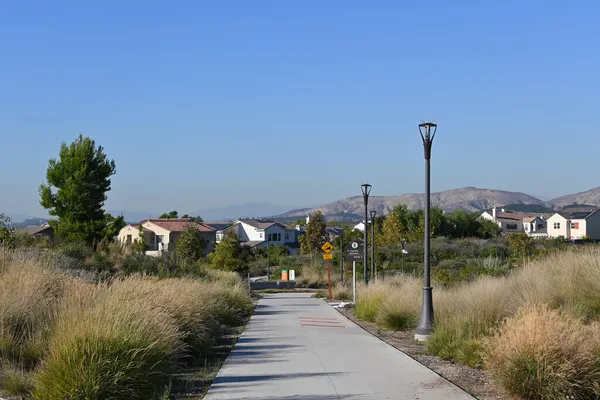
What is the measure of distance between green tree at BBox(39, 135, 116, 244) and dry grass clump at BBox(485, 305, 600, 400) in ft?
134

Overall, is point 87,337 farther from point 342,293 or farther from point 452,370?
point 342,293

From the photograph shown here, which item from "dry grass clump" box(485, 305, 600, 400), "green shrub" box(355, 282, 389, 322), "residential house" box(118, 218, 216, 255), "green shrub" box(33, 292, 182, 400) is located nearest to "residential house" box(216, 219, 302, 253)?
"residential house" box(118, 218, 216, 255)

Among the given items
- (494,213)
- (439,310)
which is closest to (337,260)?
(439,310)

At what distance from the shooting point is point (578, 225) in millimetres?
105250

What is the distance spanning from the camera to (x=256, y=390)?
10.6 meters

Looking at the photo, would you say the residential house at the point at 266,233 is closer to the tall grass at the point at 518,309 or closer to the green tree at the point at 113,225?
the green tree at the point at 113,225

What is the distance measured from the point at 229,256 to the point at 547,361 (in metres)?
43.1

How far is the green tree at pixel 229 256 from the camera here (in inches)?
2023

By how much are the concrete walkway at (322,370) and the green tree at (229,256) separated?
103 ft

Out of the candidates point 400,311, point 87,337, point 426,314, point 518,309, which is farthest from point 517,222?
point 87,337

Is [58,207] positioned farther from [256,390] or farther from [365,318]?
[256,390]

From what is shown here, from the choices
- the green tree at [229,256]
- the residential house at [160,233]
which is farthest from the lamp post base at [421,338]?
the residential house at [160,233]

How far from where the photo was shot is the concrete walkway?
34.1 ft

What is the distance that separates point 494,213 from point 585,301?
147 m
